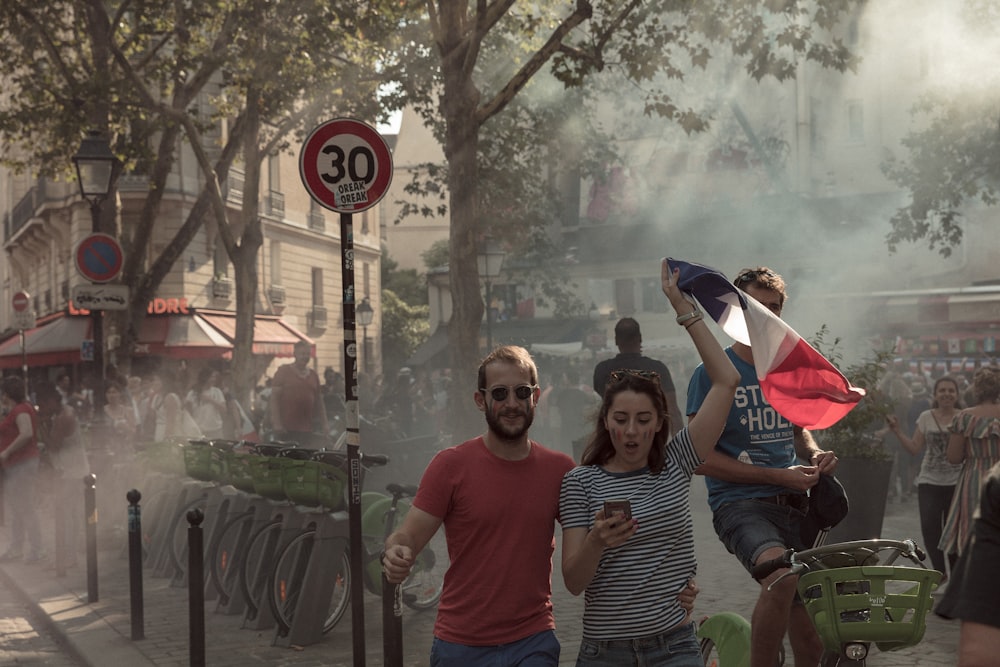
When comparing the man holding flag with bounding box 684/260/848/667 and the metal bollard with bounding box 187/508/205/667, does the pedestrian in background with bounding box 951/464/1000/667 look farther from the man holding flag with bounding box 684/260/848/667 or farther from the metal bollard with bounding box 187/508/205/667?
the metal bollard with bounding box 187/508/205/667

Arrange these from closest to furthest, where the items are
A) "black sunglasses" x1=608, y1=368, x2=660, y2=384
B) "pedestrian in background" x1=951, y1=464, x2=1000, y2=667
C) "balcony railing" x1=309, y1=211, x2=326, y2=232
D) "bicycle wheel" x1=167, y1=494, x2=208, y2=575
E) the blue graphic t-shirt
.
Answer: "pedestrian in background" x1=951, y1=464, x2=1000, y2=667
"black sunglasses" x1=608, y1=368, x2=660, y2=384
the blue graphic t-shirt
"bicycle wheel" x1=167, y1=494, x2=208, y2=575
"balcony railing" x1=309, y1=211, x2=326, y2=232

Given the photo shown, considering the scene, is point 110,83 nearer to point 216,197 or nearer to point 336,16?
point 216,197

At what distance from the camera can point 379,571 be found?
26.6ft

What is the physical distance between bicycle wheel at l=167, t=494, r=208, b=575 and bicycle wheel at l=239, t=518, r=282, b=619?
1.73 meters

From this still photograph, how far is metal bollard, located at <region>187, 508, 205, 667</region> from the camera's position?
6602 mm

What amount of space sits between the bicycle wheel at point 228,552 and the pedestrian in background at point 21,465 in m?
3.23

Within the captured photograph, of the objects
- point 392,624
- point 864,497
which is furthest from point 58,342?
point 392,624

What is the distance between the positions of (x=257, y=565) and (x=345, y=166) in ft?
9.50

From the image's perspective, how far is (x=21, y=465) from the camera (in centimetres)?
1145

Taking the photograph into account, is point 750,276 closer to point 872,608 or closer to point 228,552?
point 872,608

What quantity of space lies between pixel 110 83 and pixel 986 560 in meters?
16.8

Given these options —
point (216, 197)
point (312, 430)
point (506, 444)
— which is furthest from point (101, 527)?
point (506, 444)

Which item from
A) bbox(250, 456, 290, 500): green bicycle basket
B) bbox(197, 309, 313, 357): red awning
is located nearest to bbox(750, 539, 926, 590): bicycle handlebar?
bbox(250, 456, 290, 500): green bicycle basket

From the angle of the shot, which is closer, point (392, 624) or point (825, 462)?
point (825, 462)
